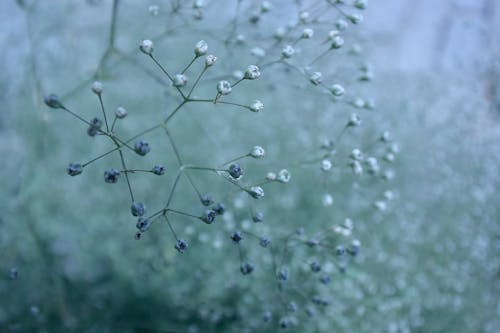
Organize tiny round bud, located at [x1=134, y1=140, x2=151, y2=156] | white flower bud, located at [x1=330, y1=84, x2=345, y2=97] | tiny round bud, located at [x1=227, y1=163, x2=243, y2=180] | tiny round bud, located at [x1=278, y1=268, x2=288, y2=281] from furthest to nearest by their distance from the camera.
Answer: white flower bud, located at [x1=330, y1=84, x2=345, y2=97]
tiny round bud, located at [x1=278, y1=268, x2=288, y2=281]
tiny round bud, located at [x1=227, y1=163, x2=243, y2=180]
tiny round bud, located at [x1=134, y1=140, x2=151, y2=156]

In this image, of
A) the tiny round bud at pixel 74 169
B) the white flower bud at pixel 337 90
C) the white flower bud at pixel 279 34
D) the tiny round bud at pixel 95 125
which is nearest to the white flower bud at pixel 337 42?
the white flower bud at pixel 337 90

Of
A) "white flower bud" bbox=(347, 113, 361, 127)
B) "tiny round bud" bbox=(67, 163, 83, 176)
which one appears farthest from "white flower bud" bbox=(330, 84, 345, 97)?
"tiny round bud" bbox=(67, 163, 83, 176)

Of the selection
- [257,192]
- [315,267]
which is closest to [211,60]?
[257,192]

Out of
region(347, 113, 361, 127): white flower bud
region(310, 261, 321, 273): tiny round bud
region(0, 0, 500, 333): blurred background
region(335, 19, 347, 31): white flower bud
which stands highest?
region(335, 19, 347, 31): white flower bud

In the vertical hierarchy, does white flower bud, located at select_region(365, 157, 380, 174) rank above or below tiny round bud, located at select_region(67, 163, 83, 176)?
below

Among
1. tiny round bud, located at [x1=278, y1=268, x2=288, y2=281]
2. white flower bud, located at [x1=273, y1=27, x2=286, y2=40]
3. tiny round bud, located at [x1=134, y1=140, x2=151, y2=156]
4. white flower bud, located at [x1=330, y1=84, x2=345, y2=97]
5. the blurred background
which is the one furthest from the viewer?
the blurred background

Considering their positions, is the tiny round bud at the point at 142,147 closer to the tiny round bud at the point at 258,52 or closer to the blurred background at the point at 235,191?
the blurred background at the point at 235,191

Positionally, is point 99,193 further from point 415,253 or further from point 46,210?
point 415,253

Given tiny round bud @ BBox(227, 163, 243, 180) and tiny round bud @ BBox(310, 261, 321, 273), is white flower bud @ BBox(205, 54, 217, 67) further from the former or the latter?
tiny round bud @ BBox(310, 261, 321, 273)

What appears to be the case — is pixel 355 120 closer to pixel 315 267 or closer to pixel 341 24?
pixel 341 24
